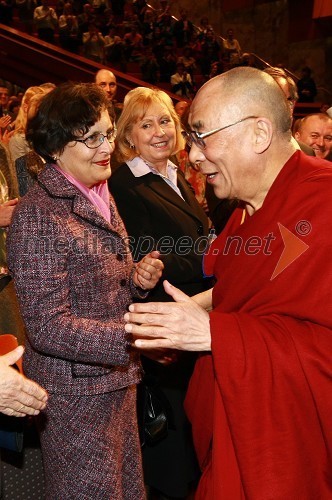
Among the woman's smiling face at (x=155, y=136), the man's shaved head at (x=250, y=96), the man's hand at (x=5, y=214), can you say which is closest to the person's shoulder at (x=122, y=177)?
the woman's smiling face at (x=155, y=136)

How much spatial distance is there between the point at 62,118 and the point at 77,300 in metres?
0.57

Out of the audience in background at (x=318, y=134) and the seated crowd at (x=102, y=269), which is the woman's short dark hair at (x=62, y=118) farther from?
the audience in background at (x=318, y=134)

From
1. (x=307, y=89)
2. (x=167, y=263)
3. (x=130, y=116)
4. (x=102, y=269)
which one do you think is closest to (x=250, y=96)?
(x=102, y=269)

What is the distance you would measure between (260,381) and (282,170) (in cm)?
57

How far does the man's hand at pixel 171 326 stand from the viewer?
148 cm

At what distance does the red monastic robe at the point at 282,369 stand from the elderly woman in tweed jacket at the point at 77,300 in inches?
18.2

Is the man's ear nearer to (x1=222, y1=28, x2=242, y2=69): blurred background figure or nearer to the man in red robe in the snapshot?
the man in red robe

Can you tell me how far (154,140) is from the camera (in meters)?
2.91

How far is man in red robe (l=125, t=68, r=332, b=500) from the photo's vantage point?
1484mm

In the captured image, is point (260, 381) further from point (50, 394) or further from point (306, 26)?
point (306, 26)

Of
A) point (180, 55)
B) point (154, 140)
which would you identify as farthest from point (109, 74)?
point (180, 55)

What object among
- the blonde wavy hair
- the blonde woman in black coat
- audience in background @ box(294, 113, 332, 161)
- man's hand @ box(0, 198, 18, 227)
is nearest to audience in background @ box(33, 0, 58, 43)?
audience in background @ box(294, 113, 332, 161)

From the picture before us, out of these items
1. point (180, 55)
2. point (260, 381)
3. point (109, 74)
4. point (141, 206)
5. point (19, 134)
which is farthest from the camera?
point (180, 55)

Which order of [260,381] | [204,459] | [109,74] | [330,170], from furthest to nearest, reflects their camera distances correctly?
[109,74]
[204,459]
[330,170]
[260,381]
